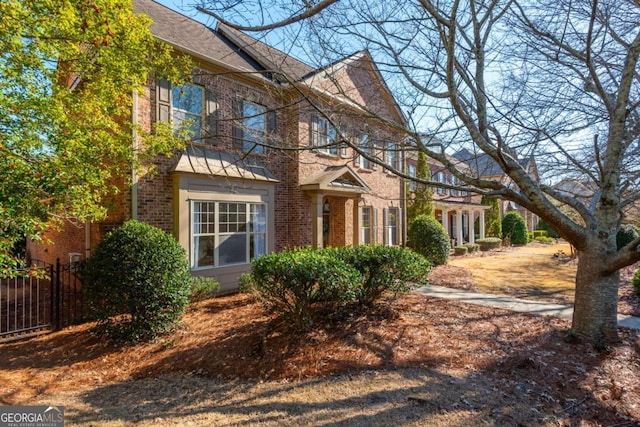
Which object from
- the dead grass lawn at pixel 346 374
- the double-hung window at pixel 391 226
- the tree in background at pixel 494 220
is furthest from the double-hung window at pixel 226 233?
the tree in background at pixel 494 220

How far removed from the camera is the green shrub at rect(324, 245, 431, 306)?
620 cm

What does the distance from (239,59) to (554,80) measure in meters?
9.14

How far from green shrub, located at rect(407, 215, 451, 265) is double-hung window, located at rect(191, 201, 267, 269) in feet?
21.7

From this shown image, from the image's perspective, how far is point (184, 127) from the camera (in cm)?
770

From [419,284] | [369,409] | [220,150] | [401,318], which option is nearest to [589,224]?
[419,284]

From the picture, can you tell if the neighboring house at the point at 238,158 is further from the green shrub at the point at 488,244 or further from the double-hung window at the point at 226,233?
the green shrub at the point at 488,244

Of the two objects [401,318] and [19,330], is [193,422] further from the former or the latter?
[19,330]

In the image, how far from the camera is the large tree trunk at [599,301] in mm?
5078

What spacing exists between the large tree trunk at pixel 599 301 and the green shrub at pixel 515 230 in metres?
24.4

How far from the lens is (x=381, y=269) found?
246 inches

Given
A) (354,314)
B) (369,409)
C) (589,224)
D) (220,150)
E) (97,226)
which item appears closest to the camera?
(369,409)

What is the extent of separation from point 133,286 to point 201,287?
2140 mm

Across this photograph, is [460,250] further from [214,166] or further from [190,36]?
[190,36]

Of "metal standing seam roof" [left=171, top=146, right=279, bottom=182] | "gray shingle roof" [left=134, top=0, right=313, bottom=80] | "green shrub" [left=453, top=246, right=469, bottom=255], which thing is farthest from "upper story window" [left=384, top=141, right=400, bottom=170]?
"green shrub" [left=453, top=246, right=469, bottom=255]
